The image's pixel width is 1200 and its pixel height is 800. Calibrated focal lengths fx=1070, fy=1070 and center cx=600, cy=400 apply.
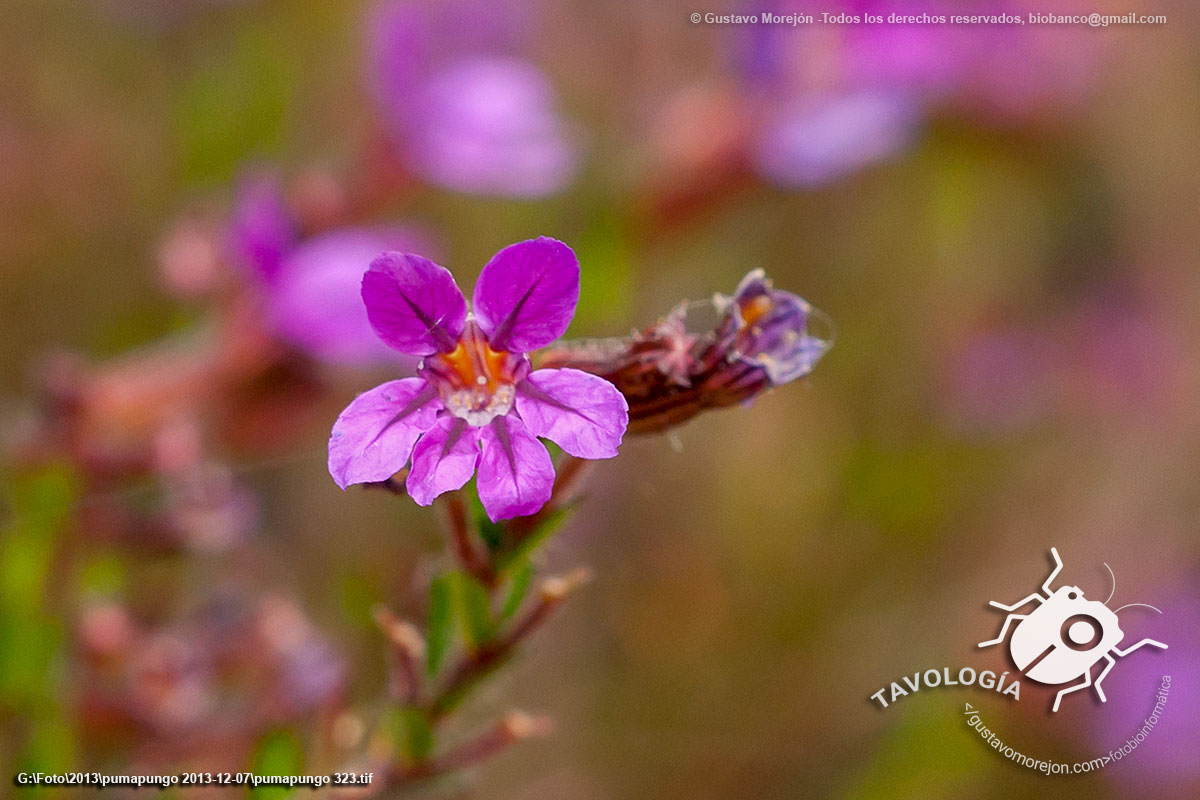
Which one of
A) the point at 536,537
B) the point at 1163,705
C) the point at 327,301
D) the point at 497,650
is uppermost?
the point at 327,301

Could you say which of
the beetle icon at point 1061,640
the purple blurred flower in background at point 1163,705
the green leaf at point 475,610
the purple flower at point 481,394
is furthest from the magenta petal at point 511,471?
the purple blurred flower in background at point 1163,705

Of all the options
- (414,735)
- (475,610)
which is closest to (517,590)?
(475,610)

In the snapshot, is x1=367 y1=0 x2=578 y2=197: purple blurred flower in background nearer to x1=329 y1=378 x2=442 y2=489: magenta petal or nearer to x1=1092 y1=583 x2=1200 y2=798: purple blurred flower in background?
x1=329 y1=378 x2=442 y2=489: magenta petal

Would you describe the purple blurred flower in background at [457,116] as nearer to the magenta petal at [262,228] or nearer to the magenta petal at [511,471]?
the magenta petal at [262,228]

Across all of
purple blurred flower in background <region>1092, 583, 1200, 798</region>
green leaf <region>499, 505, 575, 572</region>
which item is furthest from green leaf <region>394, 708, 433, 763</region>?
purple blurred flower in background <region>1092, 583, 1200, 798</region>

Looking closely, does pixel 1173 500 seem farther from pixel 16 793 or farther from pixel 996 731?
pixel 16 793

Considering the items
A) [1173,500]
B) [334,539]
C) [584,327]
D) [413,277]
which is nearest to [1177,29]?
[1173,500]

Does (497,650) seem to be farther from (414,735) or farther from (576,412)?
(576,412)
